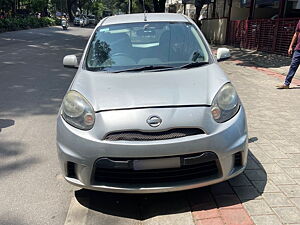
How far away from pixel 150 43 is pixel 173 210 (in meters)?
2.06

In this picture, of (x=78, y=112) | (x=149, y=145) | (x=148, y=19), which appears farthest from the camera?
(x=148, y=19)

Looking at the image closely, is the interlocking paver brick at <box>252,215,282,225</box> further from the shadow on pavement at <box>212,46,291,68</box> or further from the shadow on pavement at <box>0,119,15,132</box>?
the shadow on pavement at <box>212,46,291,68</box>

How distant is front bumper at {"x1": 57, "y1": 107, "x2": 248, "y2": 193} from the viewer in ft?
8.00

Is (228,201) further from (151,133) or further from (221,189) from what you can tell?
(151,133)

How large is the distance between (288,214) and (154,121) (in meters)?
1.42

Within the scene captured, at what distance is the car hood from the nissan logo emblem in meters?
0.13

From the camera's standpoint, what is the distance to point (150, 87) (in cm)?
280

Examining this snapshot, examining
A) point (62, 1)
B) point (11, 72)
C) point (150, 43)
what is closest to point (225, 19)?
point (11, 72)

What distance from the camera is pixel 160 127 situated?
246cm

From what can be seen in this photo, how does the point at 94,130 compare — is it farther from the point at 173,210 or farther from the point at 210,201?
the point at 210,201

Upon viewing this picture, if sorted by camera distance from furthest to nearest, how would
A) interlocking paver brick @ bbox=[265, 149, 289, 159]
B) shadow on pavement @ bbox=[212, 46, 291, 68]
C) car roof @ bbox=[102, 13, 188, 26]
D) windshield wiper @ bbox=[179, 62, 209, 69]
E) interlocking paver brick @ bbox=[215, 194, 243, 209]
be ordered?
shadow on pavement @ bbox=[212, 46, 291, 68] < car roof @ bbox=[102, 13, 188, 26] < interlocking paver brick @ bbox=[265, 149, 289, 159] < windshield wiper @ bbox=[179, 62, 209, 69] < interlocking paver brick @ bbox=[215, 194, 243, 209]

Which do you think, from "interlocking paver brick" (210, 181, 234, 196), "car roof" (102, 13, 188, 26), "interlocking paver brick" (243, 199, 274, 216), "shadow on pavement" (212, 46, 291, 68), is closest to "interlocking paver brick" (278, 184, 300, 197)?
"interlocking paver brick" (243, 199, 274, 216)

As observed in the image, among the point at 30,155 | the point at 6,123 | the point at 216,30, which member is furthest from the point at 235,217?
the point at 216,30

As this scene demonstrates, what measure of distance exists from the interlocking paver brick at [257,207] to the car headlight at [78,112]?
1.57 m
